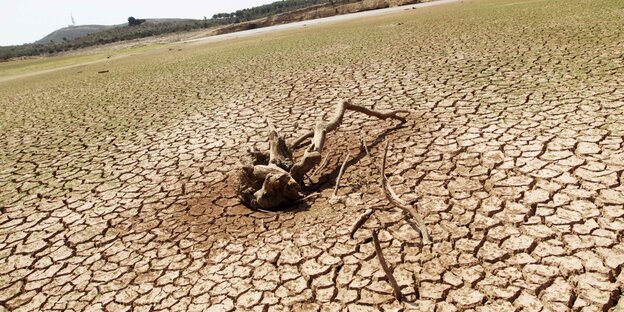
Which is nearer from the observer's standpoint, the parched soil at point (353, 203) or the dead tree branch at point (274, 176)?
the parched soil at point (353, 203)

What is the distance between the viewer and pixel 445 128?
4723mm

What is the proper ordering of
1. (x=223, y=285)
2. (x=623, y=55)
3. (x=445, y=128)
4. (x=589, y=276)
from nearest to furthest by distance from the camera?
1. (x=589, y=276)
2. (x=223, y=285)
3. (x=445, y=128)
4. (x=623, y=55)

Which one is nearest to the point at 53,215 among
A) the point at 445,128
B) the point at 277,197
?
the point at 277,197

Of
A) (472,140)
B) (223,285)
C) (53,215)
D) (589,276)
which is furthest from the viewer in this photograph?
(472,140)

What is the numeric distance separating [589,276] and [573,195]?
0.97 m

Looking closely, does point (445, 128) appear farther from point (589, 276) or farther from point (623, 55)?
point (623, 55)

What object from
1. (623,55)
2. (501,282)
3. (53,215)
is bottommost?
(501,282)

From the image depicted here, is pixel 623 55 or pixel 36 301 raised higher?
pixel 623 55

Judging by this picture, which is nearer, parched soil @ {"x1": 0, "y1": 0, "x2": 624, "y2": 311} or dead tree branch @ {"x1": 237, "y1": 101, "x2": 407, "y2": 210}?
parched soil @ {"x1": 0, "y1": 0, "x2": 624, "y2": 311}

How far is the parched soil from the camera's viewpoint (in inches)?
97.9

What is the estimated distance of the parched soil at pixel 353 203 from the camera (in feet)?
8.16

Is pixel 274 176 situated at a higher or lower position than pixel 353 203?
higher

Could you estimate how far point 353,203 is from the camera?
343cm

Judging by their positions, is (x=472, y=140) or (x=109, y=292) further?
(x=472, y=140)
